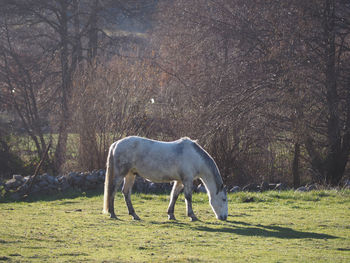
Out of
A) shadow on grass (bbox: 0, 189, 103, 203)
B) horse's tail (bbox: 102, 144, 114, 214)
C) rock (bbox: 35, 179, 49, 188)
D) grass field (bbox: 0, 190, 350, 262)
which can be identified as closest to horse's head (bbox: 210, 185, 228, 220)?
grass field (bbox: 0, 190, 350, 262)

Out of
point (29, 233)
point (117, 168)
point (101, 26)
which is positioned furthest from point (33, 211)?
point (101, 26)

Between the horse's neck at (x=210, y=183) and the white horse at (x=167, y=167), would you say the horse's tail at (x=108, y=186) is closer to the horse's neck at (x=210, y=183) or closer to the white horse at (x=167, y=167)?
the white horse at (x=167, y=167)

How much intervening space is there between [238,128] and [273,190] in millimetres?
2723

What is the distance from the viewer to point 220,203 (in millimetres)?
11047

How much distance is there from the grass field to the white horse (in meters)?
0.39

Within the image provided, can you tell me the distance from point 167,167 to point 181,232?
74.1 inches

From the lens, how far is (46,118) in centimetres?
2508

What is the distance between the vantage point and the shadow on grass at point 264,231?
932 centimetres

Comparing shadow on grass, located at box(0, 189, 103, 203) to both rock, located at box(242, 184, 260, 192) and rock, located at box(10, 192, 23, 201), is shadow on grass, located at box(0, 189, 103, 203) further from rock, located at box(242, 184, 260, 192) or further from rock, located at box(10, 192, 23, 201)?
rock, located at box(242, 184, 260, 192)

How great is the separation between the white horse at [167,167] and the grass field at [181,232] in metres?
0.39

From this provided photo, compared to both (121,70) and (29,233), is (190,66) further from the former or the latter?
(29,233)

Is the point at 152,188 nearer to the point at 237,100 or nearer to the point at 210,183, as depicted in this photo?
the point at 237,100

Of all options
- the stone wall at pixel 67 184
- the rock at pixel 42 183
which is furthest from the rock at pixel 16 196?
the rock at pixel 42 183

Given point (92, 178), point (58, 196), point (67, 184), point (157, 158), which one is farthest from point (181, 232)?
point (67, 184)
